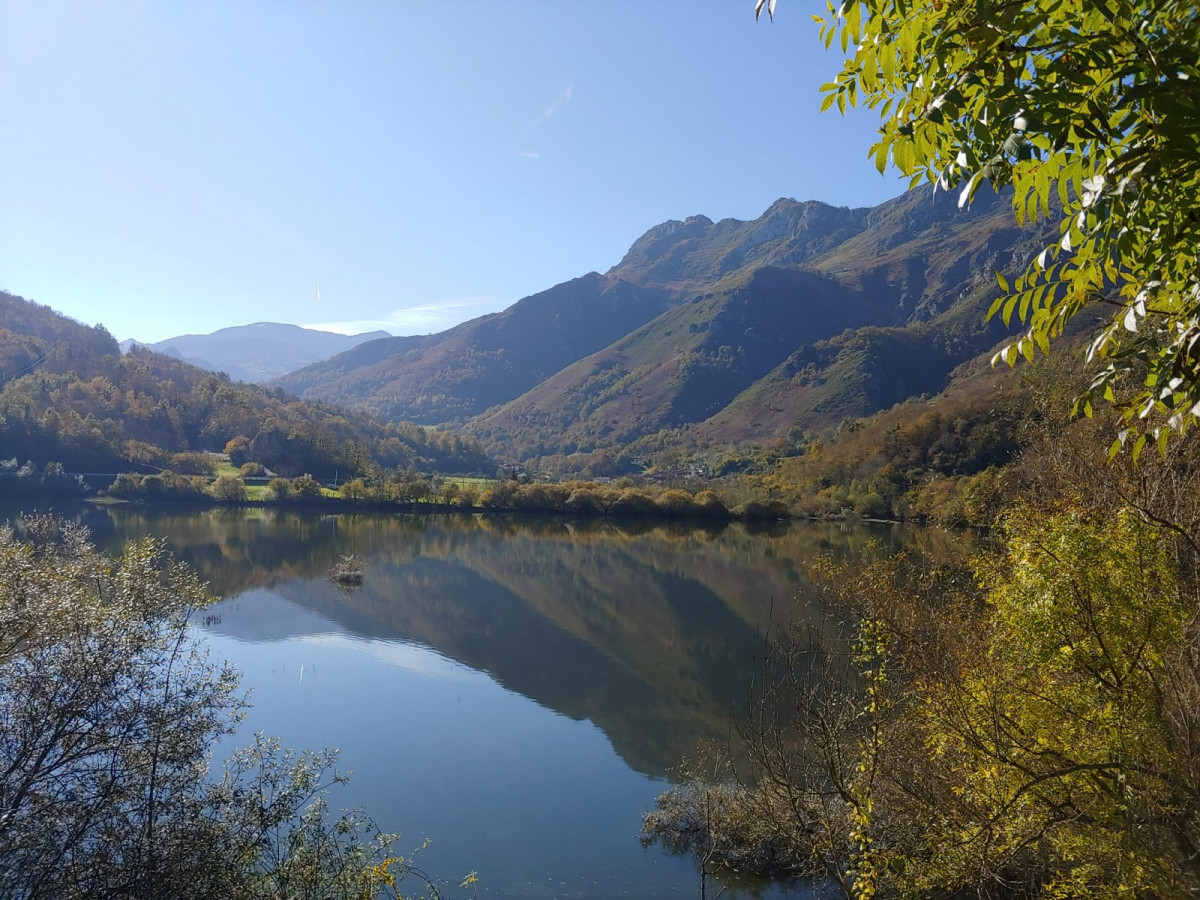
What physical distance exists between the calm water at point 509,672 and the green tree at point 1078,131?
5.04m

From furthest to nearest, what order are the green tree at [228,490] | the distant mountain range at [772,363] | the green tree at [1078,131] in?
the distant mountain range at [772,363] → the green tree at [228,490] → the green tree at [1078,131]

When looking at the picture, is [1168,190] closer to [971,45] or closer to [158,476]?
[971,45]

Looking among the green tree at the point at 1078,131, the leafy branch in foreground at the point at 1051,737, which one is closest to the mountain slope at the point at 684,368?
the leafy branch in foreground at the point at 1051,737

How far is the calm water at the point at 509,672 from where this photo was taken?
44.1ft

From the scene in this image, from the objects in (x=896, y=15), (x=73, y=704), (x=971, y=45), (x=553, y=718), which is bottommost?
(x=553, y=718)

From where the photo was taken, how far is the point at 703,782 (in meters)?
14.5

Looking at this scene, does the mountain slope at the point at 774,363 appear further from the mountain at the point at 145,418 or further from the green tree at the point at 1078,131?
the green tree at the point at 1078,131

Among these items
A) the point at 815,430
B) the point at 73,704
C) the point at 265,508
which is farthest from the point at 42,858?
the point at 815,430

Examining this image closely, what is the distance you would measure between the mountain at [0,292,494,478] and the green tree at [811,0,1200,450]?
95115 millimetres

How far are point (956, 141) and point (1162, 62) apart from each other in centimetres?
56

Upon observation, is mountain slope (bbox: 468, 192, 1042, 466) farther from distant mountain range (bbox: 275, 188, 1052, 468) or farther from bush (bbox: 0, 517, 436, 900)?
bush (bbox: 0, 517, 436, 900)

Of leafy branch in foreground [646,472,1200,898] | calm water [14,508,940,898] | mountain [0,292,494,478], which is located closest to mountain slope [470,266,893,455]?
mountain [0,292,494,478]

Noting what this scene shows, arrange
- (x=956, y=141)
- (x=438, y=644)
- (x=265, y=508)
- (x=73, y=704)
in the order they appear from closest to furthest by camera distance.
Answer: (x=956, y=141)
(x=73, y=704)
(x=438, y=644)
(x=265, y=508)

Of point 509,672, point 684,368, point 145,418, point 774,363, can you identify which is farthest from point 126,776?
point 774,363
